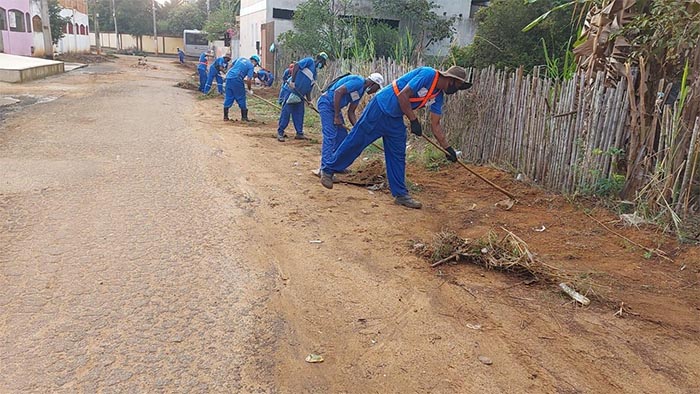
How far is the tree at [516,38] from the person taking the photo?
1003 centimetres

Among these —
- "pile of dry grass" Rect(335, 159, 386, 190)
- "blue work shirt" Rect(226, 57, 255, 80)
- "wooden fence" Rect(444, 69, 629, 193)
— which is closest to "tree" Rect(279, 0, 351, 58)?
"blue work shirt" Rect(226, 57, 255, 80)

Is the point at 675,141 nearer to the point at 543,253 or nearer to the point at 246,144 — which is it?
the point at 543,253

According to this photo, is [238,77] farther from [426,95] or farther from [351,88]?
[426,95]

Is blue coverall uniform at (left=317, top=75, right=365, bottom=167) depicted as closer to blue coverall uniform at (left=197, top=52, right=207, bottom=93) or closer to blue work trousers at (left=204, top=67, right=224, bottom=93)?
blue work trousers at (left=204, top=67, right=224, bottom=93)

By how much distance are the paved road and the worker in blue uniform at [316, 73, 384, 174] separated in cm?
163

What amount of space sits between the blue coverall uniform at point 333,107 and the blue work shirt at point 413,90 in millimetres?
1001

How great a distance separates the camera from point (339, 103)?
6.57 m

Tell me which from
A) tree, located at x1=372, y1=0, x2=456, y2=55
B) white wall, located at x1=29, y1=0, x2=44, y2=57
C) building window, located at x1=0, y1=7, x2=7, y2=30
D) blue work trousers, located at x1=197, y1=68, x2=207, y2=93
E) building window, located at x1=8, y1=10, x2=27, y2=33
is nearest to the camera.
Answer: blue work trousers, located at x1=197, y1=68, x2=207, y2=93

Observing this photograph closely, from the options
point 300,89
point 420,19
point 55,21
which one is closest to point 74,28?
point 55,21

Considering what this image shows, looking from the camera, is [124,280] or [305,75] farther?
[305,75]

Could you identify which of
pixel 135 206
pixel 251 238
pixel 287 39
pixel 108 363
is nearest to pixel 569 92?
pixel 251 238

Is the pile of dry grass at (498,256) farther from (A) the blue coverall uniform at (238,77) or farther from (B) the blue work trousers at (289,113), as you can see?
(A) the blue coverall uniform at (238,77)

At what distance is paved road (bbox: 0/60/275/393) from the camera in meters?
2.72

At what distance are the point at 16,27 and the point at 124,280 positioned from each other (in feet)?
90.0
